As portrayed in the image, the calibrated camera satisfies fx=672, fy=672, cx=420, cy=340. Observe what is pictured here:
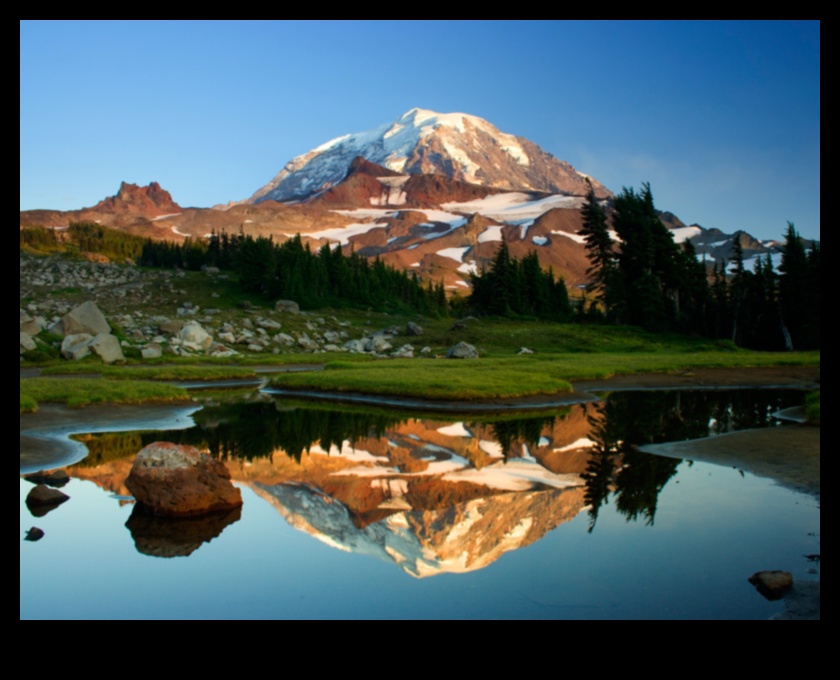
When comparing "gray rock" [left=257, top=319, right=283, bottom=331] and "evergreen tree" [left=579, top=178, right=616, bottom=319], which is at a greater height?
"evergreen tree" [left=579, top=178, right=616, bottom=319]

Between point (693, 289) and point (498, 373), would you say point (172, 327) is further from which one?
point (693, 289)

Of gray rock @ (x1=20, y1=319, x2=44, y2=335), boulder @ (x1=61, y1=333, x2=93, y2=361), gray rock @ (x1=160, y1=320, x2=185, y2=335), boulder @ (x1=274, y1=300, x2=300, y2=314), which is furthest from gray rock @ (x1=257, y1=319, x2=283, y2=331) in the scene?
gray rock @ (x1=20, y1=319, x2=44, y2=335)

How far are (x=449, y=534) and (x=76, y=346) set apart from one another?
1962 inches

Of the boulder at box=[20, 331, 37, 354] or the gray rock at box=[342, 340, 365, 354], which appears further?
the gray rock at box=[342, 340, 365, 354]

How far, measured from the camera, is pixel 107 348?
54906 mm

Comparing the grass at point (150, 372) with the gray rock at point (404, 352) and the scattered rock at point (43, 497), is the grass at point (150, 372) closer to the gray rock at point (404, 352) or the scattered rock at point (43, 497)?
the gray rock at point (404, 352)

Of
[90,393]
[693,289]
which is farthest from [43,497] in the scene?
[693,289]

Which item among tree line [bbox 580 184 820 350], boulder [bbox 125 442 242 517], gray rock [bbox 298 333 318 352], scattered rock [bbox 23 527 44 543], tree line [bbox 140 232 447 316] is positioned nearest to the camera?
scattered rock [bbox 23 527 44 543]

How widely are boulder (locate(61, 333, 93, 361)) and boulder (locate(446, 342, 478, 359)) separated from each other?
31854mm

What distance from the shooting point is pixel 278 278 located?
104 m

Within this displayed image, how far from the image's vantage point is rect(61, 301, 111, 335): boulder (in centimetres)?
5691

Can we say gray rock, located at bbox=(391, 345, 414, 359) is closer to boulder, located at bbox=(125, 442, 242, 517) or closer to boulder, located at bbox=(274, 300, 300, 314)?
boulder, located at bbox=(274, 300, 300, 314)

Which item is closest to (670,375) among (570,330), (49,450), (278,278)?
(570,330)
